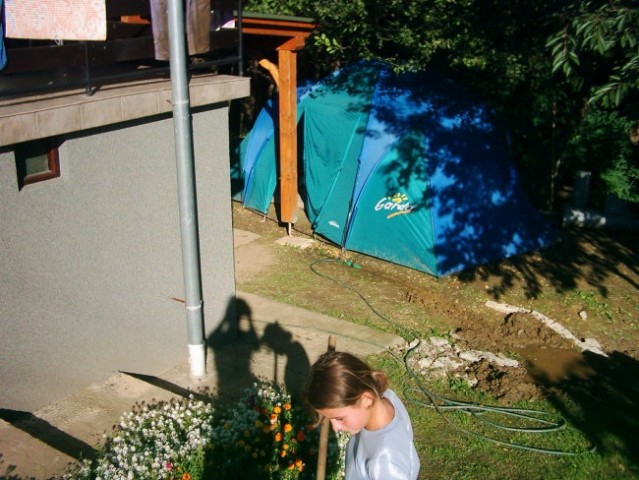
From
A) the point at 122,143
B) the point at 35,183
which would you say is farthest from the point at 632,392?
the point at 35,183

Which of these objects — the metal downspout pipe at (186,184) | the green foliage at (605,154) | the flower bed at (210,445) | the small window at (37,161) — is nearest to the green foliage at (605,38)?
the metal downspout pipe at (186,184)

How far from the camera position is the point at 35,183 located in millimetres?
5086

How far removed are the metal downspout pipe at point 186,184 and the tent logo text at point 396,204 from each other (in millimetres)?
4606

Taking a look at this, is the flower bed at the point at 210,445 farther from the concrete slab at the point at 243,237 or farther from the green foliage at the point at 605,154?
the green foliage at the point at 605,154

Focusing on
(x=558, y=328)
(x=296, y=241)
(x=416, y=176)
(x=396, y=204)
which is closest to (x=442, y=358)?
(x=558, y=328)

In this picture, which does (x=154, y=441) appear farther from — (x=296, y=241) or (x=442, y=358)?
(x=296, y=241)

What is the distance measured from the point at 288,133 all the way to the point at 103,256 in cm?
573

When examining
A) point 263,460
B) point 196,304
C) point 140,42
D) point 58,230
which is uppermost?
point 140,42

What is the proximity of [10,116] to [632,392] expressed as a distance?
6.31 metres

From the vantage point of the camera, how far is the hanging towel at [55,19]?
4762 millimetres

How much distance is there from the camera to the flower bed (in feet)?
15.1

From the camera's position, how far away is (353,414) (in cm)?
272

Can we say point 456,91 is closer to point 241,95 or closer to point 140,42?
point 241,95

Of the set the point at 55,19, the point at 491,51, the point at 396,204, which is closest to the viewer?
the point at 55,19
